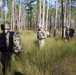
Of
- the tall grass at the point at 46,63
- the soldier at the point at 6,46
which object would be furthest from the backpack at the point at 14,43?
the tall grass at the point at 46,63

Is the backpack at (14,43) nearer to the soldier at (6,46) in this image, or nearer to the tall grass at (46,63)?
the soldier at (6,46)

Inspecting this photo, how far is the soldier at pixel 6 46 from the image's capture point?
595 cm

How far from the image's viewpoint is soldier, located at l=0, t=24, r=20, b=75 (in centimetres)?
595

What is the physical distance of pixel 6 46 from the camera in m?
6.04

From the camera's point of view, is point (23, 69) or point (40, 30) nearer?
point (23, 69)

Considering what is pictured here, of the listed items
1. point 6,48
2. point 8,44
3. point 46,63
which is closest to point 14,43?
point 8,44

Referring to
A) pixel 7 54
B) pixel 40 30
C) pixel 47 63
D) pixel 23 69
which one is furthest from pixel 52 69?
pixel 40 30

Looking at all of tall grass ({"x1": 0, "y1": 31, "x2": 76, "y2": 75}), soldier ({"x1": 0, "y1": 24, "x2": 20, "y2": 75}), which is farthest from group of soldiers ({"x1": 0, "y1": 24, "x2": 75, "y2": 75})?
tall grass ({"x1": 0, "y1": 31, "x2": 76, "y2": 75})

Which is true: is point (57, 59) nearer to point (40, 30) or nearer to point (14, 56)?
point (14, 56)

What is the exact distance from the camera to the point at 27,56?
22.1ft

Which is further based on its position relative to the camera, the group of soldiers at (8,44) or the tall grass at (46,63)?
the group of soldiers at (8,44)

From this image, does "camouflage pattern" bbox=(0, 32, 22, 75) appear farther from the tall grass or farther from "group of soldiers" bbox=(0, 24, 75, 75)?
the tall grass

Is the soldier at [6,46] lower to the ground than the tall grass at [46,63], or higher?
higher

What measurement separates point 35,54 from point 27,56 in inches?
8.9
